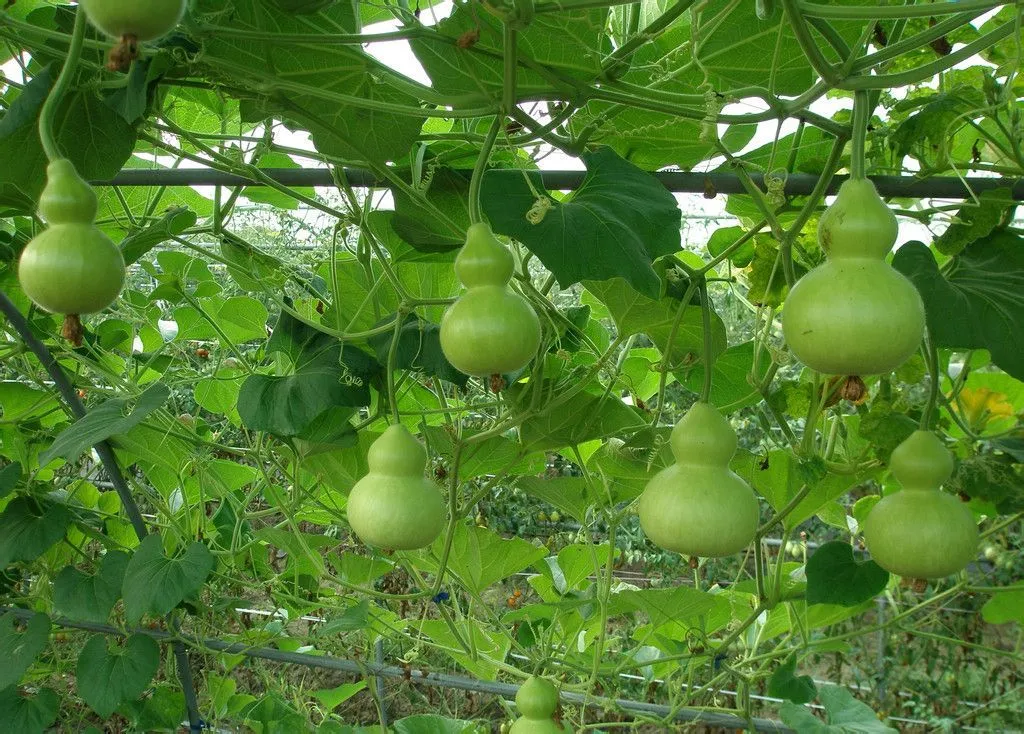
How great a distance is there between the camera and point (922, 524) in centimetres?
74

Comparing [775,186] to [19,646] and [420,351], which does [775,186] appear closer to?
[420,351]

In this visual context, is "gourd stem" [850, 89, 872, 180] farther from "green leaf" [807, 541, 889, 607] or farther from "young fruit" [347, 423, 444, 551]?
"green leaf" [807, 541, 889, 607]

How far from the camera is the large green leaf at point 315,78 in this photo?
2.49 feet

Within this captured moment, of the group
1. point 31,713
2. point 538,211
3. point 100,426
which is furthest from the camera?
point 31,713

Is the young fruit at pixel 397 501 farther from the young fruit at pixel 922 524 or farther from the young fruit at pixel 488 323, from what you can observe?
the young fruit at pixel 922 524

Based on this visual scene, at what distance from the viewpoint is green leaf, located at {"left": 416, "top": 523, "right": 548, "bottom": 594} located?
1423mm

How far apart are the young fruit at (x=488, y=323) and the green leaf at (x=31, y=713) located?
5.15 feet

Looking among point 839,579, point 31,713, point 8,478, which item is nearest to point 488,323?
point 839,579

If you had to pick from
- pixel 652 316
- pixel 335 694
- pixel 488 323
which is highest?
pixel 652 316

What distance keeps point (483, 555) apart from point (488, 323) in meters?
0.91

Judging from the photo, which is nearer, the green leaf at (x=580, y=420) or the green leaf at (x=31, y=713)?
the green leaf at (x=580, y=420)

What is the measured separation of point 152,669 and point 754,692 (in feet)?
7.74

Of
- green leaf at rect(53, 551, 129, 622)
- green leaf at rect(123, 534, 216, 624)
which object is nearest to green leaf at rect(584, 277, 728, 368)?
green leaf at rect(123, 534, 216, 624)

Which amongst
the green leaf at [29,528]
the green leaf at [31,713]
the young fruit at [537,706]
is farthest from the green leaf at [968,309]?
the green leaf at [31,713]
